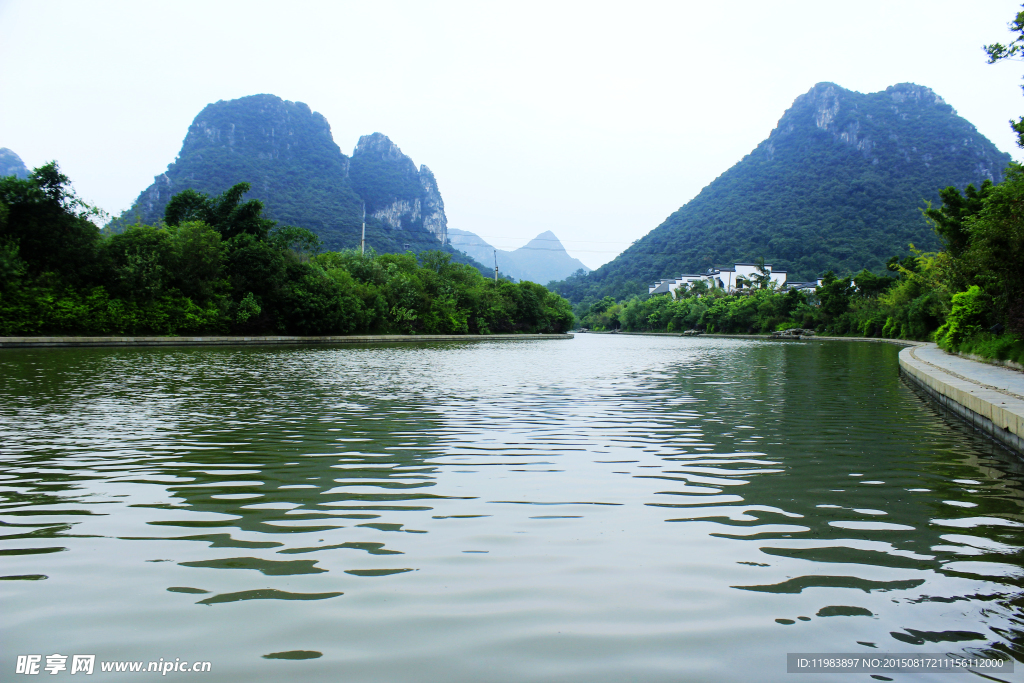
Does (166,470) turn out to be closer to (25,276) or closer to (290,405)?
(290,405)

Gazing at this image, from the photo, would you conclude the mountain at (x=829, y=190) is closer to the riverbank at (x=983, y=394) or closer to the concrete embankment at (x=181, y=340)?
the concrete embankment at (x=181, y=340)

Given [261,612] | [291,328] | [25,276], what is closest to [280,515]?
[261,612]

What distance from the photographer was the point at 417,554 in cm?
356

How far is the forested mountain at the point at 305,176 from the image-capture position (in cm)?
11038

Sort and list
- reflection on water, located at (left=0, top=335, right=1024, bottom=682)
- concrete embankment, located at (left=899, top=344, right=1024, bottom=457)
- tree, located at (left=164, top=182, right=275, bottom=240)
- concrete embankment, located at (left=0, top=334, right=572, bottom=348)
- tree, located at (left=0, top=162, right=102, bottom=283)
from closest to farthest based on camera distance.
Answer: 1. reflection on water, located at (left=0, top=335, right=1024, bottom=682)
2. concrete embankment, located at (left=899, top=344, right=1024, bottom=457)
3. concrete embankment, located at (left=0, top=334, right=572, bottom=348)
4. tree, located at (left=0, top=162, right=102, bottom=283)
5. tree, located at (left=164, top=182, right=275, bottom=240)

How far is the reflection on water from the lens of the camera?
256 centimetres

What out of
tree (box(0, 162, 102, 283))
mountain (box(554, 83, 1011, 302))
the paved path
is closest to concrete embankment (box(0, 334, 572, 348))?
tree (box(0, 162, 102, 283))

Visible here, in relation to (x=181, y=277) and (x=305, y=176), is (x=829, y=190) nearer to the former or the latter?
(x=305, y=176)

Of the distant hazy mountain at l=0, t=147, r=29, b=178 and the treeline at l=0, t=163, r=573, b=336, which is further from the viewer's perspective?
the distant hazy mountain at l=0, t=147, r=29, b=178

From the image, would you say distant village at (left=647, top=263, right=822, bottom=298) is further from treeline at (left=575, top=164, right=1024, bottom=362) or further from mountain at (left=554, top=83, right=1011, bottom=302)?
mountain at (left=554, top=83, right=1011, bottom=302)

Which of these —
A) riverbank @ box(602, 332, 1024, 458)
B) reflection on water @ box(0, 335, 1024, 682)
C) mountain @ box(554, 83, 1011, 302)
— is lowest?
reflection on water @ box(0, 335, 1024, 682)

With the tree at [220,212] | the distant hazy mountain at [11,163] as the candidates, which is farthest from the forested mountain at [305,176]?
the tree at [220,212]

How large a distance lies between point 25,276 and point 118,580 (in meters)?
38.7

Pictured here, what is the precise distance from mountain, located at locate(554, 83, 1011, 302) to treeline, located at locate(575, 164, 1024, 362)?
2079 centimetres
